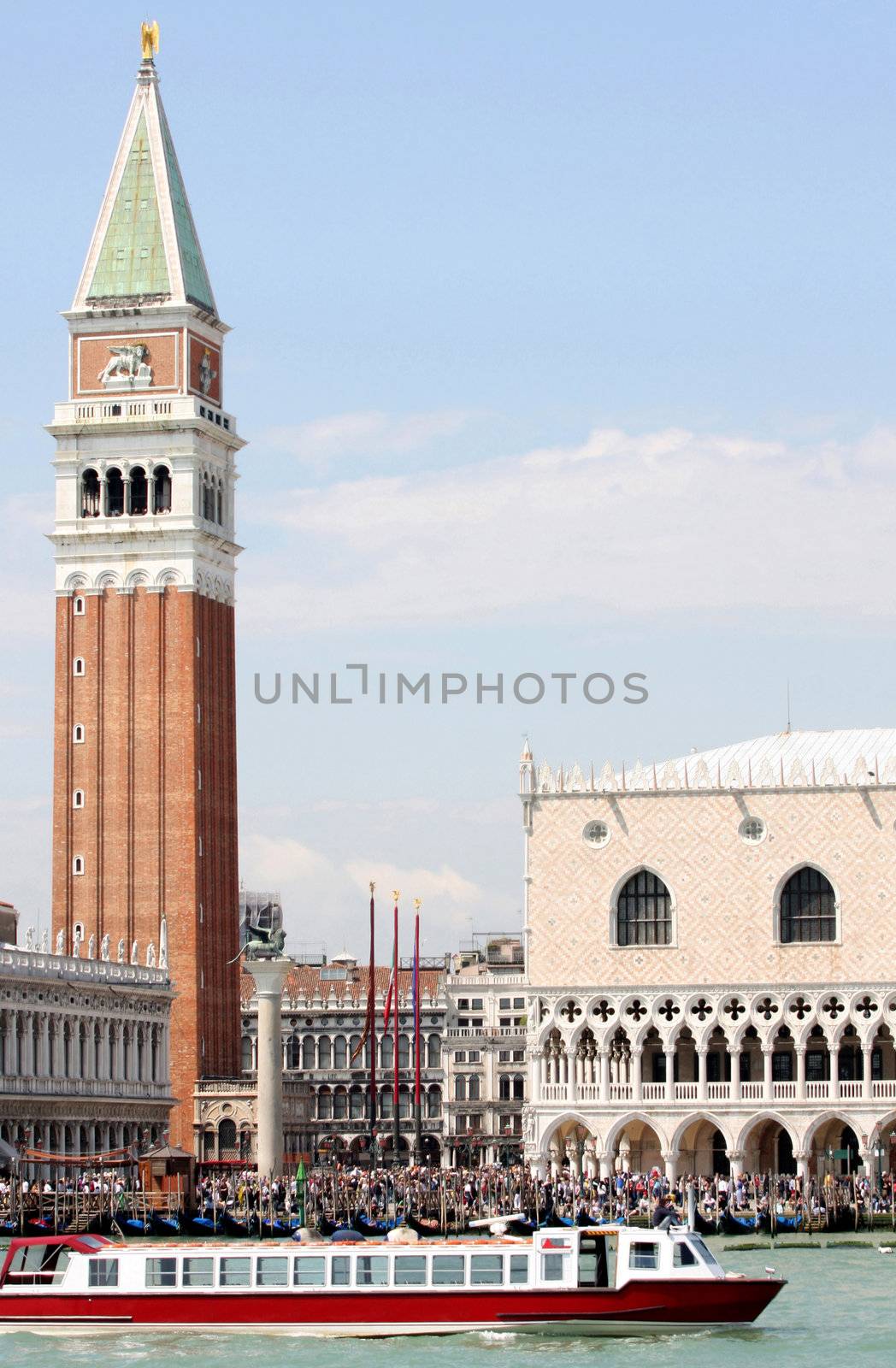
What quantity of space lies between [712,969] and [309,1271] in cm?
3257

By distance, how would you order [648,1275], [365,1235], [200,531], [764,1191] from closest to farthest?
[648,1275] < [365,1235] < [764,1191] < [200,531]

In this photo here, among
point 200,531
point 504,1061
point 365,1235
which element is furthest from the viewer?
point 504,1061

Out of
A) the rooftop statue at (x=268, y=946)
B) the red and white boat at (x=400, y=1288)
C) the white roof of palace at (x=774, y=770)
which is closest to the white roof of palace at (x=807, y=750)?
the white roof of palace at (x=774, y=770)

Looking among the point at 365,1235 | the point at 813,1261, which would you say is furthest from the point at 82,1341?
the point at 813,1261

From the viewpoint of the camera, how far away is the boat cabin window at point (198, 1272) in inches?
1801

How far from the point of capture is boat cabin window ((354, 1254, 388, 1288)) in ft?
150

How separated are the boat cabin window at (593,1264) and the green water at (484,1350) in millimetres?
947

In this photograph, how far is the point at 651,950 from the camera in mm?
77500

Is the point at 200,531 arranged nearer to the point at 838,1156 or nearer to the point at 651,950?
the point at 651,950

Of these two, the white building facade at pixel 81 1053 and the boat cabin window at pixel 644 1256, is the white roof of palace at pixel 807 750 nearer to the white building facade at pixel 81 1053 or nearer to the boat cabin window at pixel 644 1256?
the white building facade at pixel 81 1053

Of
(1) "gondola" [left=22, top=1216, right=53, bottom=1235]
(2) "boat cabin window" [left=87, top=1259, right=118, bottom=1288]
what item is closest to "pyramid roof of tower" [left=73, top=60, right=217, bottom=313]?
(1) "gondola" [left=22, top=1216, right=53, bottom=1235]

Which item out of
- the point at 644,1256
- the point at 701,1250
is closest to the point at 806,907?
the point at 701,1250

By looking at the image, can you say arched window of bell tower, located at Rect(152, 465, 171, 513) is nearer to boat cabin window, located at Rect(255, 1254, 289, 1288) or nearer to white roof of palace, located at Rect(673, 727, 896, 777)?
white roof of palace, located at Rect(673, 727, 896, 777)

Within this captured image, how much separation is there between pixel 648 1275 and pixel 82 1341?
869 centimetres
